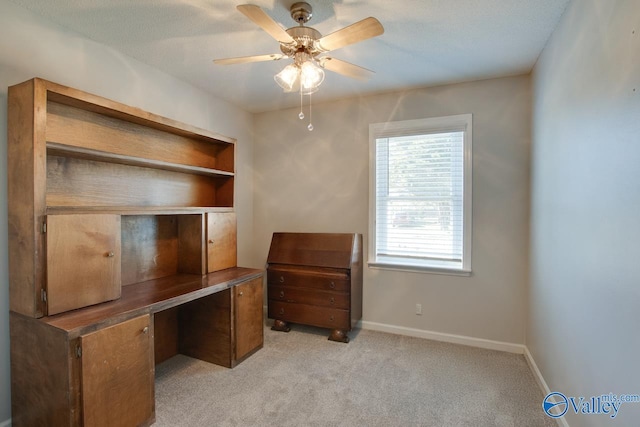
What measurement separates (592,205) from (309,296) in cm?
240

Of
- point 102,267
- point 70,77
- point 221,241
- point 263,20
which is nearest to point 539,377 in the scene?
point 221,241

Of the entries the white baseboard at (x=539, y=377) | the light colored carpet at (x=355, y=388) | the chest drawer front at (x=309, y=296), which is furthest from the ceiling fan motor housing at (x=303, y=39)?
the white baseboard at (x=539, y=377)

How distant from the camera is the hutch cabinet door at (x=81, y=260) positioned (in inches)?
66.2

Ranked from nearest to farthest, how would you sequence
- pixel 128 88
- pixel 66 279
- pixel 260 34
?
pixel 66 279 → pixel 260 34 → pixel 128 88

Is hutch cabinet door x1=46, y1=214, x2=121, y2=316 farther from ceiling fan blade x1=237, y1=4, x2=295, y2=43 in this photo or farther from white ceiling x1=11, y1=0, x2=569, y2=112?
ceiling fan blade x1=237, y1=4, x2=295, y2=43

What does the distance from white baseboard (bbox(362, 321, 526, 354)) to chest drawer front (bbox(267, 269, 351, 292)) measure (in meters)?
0.68

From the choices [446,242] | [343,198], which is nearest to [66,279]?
[343,198]

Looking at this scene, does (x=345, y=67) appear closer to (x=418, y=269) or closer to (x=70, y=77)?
(x=70, y=77)

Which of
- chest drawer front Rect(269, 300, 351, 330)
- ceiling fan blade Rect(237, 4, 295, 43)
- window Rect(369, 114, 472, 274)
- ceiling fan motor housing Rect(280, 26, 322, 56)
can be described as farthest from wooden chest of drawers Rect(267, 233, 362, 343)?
ceiling fan blade Rect(237, 4, 295, 43)

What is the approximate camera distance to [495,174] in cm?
290

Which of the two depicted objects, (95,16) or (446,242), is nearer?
(95,16)

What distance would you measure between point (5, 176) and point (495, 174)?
363cm

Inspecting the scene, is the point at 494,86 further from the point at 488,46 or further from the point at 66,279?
the point at 66,279

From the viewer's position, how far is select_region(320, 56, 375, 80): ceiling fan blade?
6.45 ft
